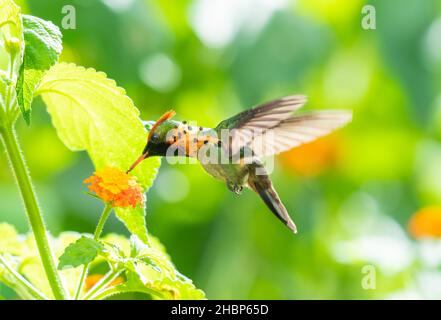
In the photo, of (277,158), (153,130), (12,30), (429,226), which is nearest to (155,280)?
(153,130)

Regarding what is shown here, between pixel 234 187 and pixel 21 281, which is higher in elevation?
pixel 234 187

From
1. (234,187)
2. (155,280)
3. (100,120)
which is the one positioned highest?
(100,120)

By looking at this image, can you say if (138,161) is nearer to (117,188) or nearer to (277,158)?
(117,188)

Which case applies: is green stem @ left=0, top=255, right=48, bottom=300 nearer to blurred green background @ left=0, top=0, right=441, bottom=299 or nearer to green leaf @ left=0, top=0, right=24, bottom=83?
green leaf @ left=0, top=0, right=24, bottom=83

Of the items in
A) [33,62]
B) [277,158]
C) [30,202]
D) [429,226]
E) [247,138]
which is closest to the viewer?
[33,62]

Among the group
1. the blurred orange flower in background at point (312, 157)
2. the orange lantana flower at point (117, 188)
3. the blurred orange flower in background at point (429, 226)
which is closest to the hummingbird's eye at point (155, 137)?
the orange lantana flower at point (117, 188)

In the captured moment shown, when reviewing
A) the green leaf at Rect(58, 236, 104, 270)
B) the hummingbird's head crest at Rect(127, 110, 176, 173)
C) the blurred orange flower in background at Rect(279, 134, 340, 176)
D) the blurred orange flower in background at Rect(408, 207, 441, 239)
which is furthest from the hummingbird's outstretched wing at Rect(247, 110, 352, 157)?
the blurred orange flower in background at Rect(279, 134, 340, 176)
